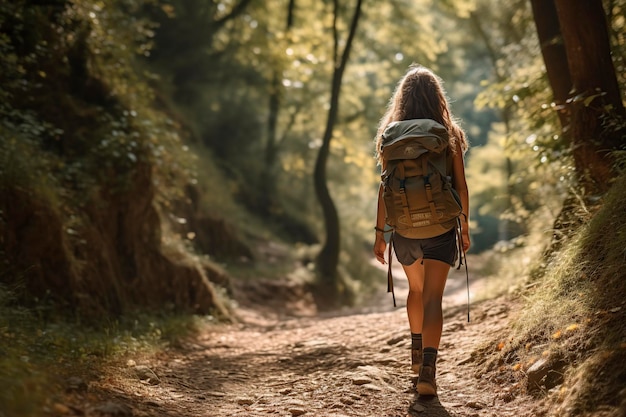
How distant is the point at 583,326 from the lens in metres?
3.65

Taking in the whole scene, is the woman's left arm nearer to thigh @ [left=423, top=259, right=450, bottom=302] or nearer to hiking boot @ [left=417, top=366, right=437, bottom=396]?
thigh @ [left=423, top=259, right=450, bottom=302]

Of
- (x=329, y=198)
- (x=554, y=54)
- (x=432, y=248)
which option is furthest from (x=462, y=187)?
(x=329, y=198)

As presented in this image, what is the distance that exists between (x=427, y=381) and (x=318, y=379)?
1.14m

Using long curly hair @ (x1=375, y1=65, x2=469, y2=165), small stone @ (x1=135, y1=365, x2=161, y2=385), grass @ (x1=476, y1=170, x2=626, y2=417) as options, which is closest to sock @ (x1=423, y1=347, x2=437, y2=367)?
grass @ (x1=476, y1=170, x2=626, y2=417)

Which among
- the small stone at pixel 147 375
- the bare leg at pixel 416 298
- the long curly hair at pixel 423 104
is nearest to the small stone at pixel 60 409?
the small stone at pixel 147 375

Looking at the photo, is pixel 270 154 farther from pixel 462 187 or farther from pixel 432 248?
pixel 432 248

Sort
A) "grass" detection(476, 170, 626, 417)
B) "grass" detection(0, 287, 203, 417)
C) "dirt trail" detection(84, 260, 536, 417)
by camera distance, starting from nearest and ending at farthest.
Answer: "grass" detection(0, 287, 203, 417) → "grass" detection(476, 170, 626, 417) → "dirt trail" detection(84, 260, 536, 417)

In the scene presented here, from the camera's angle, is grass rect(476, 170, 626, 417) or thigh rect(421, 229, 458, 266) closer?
grass rect(476, 170, 626, 417)

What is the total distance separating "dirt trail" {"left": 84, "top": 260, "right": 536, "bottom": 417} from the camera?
3.81 metres

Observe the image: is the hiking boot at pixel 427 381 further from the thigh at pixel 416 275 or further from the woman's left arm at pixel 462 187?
the woman's left arm at pixel 462 187

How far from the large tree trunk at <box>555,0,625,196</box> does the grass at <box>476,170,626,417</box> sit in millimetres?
878

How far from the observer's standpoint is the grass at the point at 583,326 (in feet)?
10.1

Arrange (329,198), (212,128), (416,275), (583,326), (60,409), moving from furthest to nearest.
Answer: (212,128), (329,198), (416,275), (583,326), (60,409)

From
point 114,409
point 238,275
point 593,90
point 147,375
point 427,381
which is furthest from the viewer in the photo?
point 238,275
